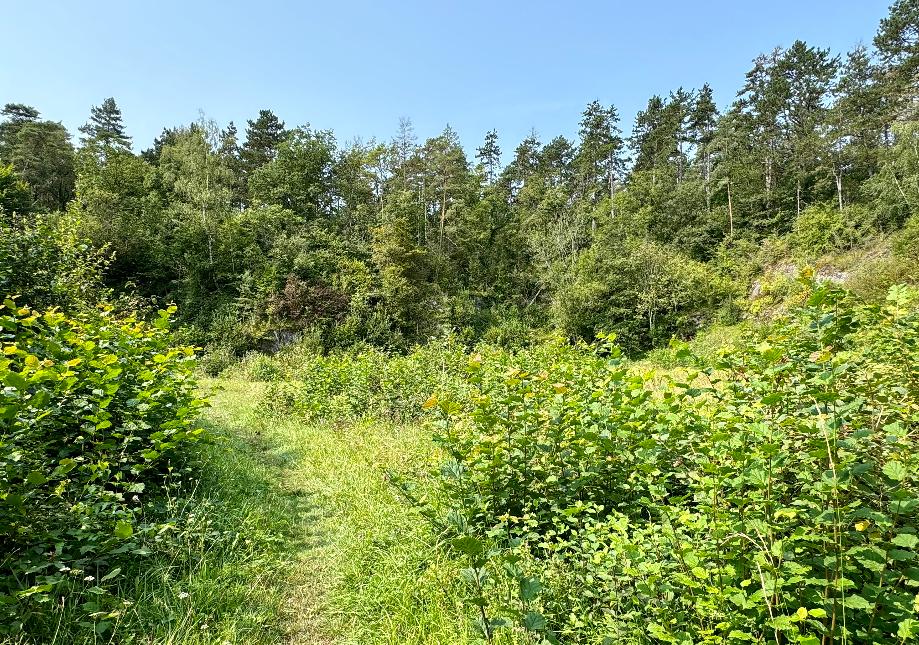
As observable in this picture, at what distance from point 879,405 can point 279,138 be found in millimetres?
39851

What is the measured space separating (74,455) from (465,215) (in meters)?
28.5

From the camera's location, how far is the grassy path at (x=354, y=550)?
2336 millimetres

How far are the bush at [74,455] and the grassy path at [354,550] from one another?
0.99 metres

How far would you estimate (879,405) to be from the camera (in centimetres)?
199

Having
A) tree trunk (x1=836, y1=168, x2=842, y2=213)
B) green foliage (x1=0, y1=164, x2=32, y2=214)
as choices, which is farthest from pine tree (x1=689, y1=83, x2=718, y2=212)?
green foliage (x1=0, y1=164, x2=32, y2=214)

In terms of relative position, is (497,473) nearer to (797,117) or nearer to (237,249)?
(237,249)

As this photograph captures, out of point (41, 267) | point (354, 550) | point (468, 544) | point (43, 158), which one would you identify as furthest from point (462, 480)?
point (43, 158)

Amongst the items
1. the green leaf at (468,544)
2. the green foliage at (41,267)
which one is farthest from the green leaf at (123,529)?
the green foliage at (41,267)

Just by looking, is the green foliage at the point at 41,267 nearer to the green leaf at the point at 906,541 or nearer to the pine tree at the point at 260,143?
the green leaf at the point at 906,541

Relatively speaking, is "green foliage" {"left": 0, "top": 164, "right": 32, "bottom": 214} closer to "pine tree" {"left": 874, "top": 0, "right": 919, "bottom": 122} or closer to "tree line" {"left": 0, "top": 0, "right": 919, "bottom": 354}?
"tree line" {"left": 0, "top": 0, "right": 919, "bottom": 354}

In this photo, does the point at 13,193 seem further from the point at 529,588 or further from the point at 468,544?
the point at 529,588

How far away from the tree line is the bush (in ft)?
55.6

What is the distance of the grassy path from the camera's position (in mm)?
2336

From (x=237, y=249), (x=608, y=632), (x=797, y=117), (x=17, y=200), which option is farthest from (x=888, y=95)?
(x=17, y=200)
